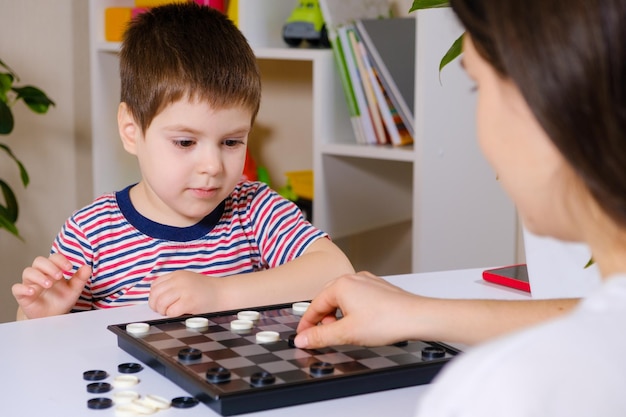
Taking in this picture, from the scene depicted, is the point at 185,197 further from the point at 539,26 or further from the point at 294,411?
the point at 539,26

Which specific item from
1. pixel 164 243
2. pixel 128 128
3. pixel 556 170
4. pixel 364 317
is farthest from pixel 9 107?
pixel 556 170

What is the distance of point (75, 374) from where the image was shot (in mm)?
864

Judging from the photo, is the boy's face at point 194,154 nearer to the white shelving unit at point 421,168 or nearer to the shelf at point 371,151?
the white shelving unit at point 421,168

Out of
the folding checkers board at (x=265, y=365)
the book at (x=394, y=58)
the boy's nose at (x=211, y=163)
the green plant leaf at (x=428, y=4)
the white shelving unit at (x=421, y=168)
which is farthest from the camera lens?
the book at (x=394, y=58)

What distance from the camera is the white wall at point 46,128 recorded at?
2.73 m

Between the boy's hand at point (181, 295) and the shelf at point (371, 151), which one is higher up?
the shelf at point (371, 151)

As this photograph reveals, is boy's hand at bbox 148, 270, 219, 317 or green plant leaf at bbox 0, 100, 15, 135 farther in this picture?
green plant leaf at bbox 0, 100, 15, 135

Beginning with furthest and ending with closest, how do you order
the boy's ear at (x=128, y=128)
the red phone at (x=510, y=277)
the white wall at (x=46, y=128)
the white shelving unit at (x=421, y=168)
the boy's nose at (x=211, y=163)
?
1. the white wall at (x=46, y=128)
2. the white shelving unit at (x=421, y=168)
3. the boy's ear at (x=128, y=128)
4. the boy's nose at (x=211, y=163)
5. the red phone at (x=510, y=277)

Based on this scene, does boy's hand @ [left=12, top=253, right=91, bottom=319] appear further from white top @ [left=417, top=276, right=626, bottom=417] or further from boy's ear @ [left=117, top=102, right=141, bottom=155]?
white top @ [left=417, top=276, right=626, bottom=417]

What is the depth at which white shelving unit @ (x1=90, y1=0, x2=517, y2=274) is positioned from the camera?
213cm

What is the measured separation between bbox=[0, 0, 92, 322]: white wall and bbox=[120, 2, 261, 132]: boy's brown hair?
1.37 meters

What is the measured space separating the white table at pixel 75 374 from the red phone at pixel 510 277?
3.6 inches

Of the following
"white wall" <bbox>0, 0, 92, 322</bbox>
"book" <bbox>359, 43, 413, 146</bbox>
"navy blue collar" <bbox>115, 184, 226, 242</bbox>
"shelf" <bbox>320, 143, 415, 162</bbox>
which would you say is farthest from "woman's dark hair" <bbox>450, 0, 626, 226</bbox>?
"white wall" <bbox>0, 0, 92, 322</bbox>

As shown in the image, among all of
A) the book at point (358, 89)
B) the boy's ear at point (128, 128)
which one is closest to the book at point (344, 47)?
the book at point (358, 89)
